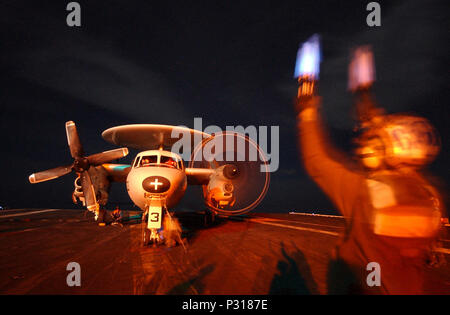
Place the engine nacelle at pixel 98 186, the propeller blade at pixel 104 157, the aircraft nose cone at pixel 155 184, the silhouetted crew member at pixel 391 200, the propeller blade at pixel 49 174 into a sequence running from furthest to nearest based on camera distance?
the engine nacelle at pixel 98 186, the propeller blade at pixel 104 157, the propeller blade at pixel 49 174, the aircraft nose cone at pixel 155 184, the silhouetted crew member at pixel 391 200

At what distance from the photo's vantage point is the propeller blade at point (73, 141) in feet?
35.0

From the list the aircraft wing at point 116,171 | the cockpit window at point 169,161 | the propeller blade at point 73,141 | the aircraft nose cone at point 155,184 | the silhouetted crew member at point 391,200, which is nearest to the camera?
the silhouetted crew member at point 391,200

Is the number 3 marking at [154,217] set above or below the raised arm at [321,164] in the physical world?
below

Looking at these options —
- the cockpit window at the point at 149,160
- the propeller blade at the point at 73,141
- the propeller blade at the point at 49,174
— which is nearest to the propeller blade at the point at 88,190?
the propeller blade at the point at 49,174

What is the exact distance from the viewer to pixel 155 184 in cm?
730

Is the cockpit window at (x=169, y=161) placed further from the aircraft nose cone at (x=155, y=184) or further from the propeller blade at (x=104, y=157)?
the propeller blade at (x=104, y=157)

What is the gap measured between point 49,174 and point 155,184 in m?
7.38

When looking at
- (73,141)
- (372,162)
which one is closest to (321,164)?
(372,162)

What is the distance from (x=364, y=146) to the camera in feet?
6.89

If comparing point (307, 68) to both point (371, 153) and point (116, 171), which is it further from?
point (116, 171)

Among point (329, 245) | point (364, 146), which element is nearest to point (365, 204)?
point (364, 146)
